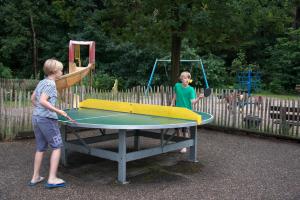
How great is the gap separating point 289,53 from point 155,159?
2115 cm

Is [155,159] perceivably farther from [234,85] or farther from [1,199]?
[234,85]

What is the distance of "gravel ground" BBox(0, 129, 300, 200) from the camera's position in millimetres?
5258

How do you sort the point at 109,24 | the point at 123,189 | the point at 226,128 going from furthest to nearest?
the point at 109,24, the point at 226,128, the point at 123,189

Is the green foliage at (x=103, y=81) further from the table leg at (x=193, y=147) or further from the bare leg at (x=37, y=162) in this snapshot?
the bare leg at (x=37, y=162)

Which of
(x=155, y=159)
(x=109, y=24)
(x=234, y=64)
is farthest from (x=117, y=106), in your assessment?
(x=234, y=64)

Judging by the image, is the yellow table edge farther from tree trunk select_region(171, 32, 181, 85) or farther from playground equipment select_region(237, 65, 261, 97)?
playground equipment select_region(237, 65, 261, 97)

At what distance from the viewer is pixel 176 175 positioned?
20.4 ft

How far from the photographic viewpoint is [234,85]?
25.4 m

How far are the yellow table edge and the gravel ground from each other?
3.01 feet

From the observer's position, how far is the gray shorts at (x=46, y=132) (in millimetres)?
5344

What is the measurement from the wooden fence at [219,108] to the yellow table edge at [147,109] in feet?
6.16

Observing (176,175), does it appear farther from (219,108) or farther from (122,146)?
(219,108)

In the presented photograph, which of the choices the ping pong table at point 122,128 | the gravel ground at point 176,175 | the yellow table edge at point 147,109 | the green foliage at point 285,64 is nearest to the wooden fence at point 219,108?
the gravel ground at point 176,175

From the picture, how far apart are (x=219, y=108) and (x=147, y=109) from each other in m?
4.08
